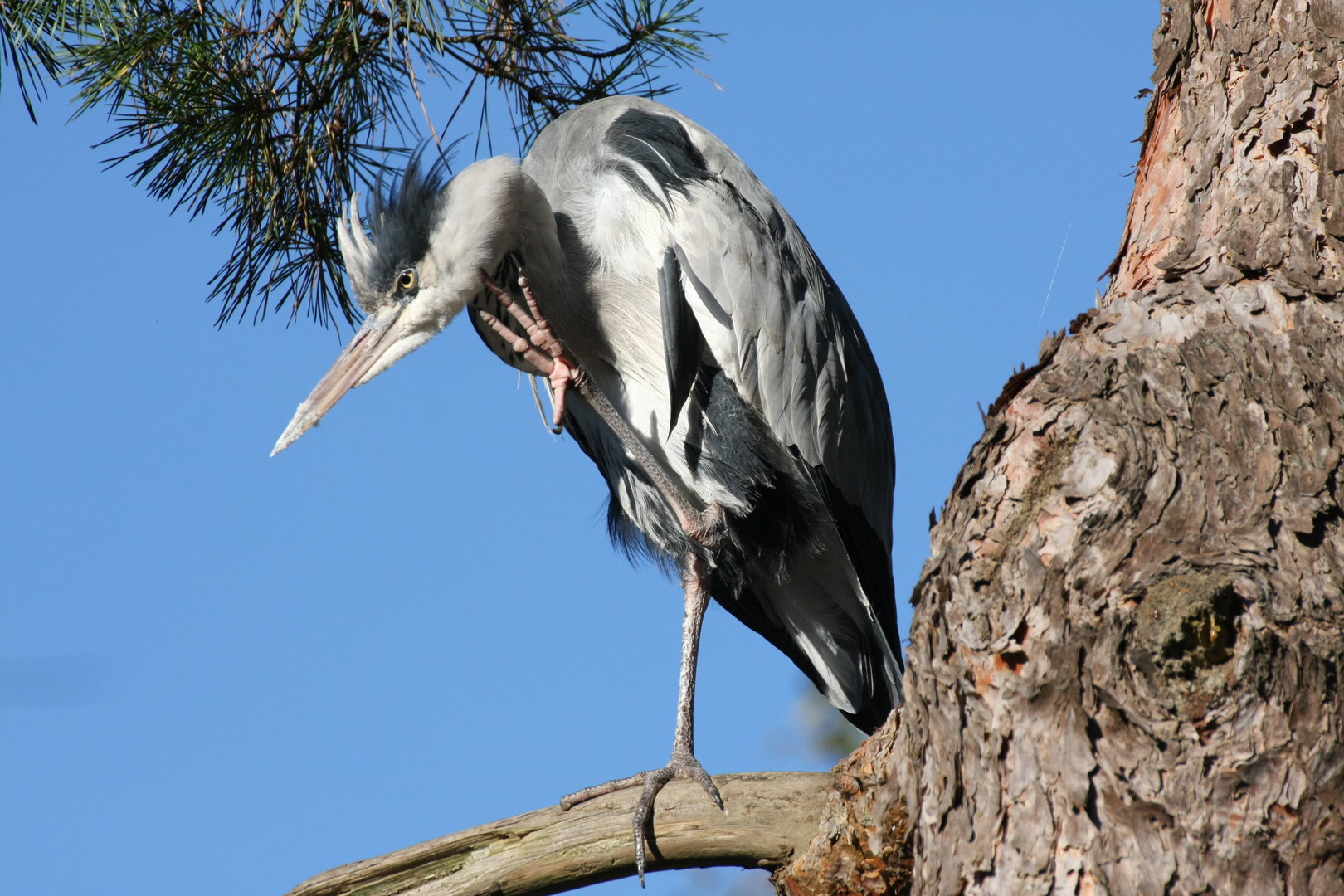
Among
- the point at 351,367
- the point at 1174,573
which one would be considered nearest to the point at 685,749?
the point at 351,367

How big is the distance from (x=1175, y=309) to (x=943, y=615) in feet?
2.04

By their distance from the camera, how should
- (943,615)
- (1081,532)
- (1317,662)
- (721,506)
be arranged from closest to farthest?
(1317,662) → (1081,532) → (943,615) → (721,506)

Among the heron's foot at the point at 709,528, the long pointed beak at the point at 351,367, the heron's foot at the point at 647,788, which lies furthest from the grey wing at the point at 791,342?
the heron's foot at the point at 647,788

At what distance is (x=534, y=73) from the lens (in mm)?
3715

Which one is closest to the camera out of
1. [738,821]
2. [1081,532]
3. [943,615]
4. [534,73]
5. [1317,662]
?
[1317,662]

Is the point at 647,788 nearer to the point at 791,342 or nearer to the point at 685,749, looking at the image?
the point at 685,749

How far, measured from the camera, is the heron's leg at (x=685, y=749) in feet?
8.09

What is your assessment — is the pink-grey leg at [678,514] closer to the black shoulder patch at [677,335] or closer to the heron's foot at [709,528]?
the heron's foot at [709,528]

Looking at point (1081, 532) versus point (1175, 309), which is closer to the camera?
point (1081, 532)

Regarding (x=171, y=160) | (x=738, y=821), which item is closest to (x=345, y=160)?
(x=171, y=160)

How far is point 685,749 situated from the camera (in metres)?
2.94

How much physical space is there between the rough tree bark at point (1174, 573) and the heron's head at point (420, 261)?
5.38ft

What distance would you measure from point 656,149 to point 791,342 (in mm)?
672

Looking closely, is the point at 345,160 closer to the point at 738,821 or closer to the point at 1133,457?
the point at 738,821
